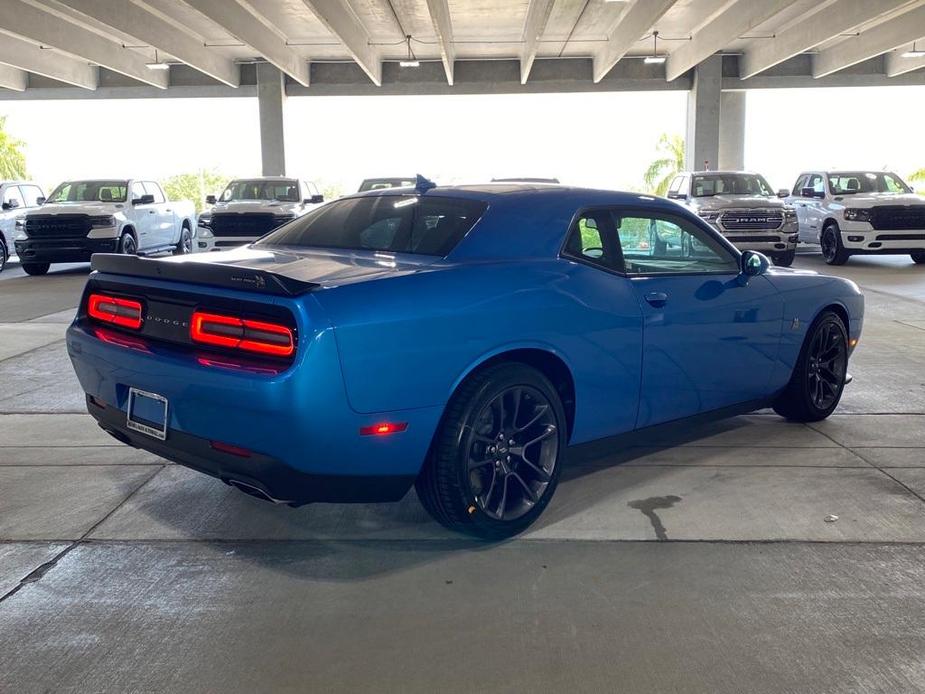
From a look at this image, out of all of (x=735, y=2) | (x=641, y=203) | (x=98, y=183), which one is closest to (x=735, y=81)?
(x=735, y=2)

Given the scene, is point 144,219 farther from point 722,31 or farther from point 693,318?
point 693,318

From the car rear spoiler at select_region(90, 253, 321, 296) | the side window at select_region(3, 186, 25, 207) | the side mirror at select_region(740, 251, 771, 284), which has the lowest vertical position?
the side mirror at select_region(740, 251, 771, 284)

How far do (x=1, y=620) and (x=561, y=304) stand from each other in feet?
8.12

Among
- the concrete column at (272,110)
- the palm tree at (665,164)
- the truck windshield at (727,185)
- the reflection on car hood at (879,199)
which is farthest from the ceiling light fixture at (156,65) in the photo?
the reflection on car hood at (879,199)

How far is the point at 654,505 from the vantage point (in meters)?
4.42

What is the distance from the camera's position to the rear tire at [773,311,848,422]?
5672mm

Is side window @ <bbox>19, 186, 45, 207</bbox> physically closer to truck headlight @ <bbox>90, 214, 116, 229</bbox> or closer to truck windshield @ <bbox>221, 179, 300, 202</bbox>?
truck headlight @ <bbox>90, 214, 116, 229</bbox>

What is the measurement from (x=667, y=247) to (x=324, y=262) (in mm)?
1852

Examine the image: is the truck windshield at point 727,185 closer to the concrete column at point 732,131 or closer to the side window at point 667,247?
the concrete column at point 732,131

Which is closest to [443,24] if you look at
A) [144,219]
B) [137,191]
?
[137,191]

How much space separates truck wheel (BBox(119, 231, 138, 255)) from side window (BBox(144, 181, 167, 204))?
1529 mm

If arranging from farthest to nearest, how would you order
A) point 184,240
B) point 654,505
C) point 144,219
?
point 184,240 → point 144,219 → point 654,505

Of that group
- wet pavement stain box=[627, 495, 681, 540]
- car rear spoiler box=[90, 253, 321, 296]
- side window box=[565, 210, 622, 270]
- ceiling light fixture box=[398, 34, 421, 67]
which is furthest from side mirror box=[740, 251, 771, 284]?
ceiling light fixture box=[398, 34, 421, 67]

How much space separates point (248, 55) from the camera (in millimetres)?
29422
